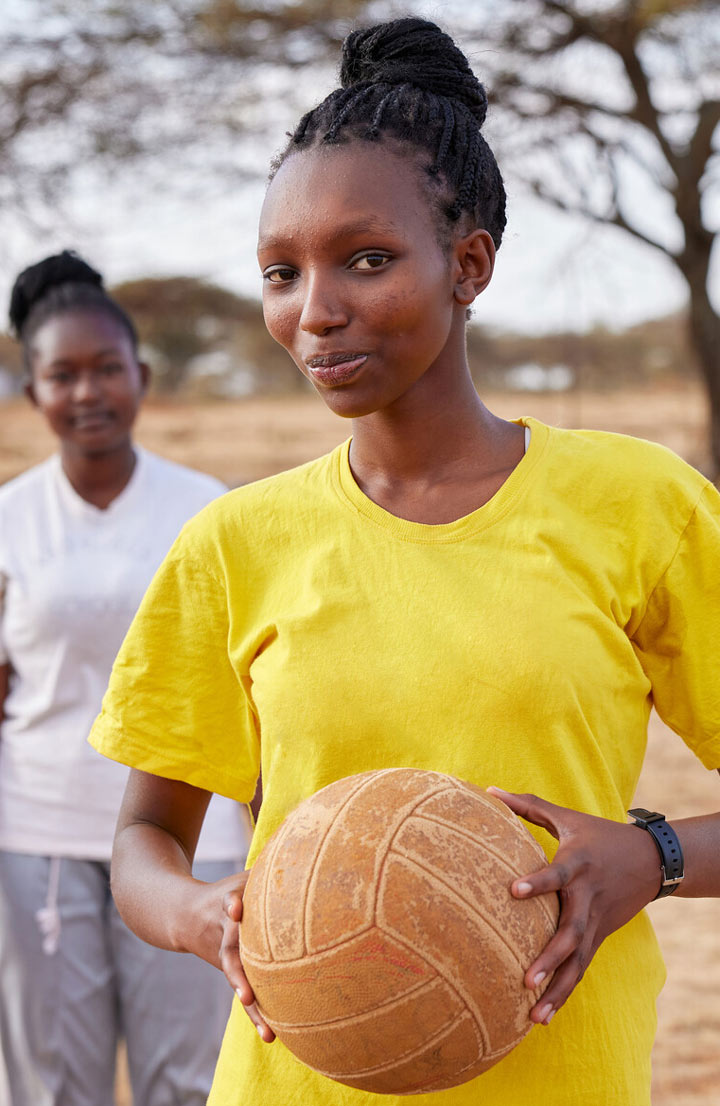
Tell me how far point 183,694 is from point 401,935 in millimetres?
582

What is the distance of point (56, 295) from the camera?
4.35 metres

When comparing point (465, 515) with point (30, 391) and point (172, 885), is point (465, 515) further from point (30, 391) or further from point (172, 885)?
point (30, 391)

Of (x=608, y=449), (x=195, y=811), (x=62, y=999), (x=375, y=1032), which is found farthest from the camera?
(x=62, y=999)

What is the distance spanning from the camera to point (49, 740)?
376 centimetres

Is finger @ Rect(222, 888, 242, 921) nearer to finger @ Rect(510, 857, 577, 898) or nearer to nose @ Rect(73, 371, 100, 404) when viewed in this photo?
finger @ Rect(510, 857, 577, 898)

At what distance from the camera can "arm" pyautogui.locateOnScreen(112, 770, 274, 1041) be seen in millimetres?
1692

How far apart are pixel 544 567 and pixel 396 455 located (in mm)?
315

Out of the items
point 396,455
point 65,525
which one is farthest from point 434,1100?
point 65,525

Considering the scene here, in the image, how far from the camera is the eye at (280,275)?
1.81 meters

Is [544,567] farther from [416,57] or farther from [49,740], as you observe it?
[49,740]

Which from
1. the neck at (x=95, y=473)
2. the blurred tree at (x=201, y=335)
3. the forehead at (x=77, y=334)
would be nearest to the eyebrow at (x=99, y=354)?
the forehead at (x=77, y=334)

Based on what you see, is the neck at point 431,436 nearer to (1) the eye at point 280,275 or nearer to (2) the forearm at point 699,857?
(1) the eye at point 280,275

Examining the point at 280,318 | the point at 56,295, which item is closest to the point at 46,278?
the point at 56,295

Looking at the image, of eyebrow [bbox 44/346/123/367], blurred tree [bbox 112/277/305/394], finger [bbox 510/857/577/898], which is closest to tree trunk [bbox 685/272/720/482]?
blurred tree [bbox 112/277/305/394]
